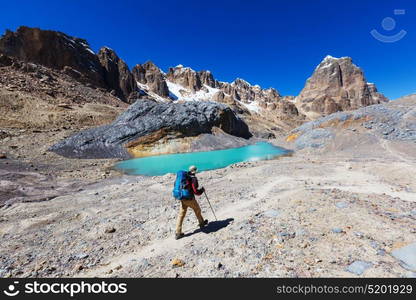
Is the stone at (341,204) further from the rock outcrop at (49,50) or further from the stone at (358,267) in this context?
the rock outcrop at (49,50)

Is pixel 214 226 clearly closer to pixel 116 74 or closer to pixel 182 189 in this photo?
pixel 182 189

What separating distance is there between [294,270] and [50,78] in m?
94.3

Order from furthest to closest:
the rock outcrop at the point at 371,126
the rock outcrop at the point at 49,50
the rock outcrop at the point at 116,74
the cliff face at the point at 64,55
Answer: the rock outcrop at the point at 116,74, the cliff face at the point at 64,55, the rock outcrop at the point at 49,50, the rock outcrop at the point at 371,126

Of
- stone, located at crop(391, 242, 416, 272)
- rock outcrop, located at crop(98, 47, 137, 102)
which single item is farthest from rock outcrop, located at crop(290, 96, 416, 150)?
rock outcrop, located at crop(98, 47, 137, 102)

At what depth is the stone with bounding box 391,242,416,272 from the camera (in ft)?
14.6

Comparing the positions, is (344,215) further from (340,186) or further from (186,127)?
(186,127)

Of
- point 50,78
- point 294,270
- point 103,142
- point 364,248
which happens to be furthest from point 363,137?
point 50,78

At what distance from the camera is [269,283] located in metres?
4.29

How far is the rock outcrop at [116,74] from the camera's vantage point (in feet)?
377

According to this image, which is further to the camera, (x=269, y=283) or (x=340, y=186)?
(x=340, y=186)

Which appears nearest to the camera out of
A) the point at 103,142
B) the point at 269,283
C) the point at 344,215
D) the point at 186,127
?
the point at 269,283

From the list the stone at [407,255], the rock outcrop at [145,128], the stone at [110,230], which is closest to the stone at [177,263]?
the stone at [110,230]

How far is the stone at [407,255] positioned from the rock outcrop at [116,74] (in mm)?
123300

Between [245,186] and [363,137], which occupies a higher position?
[363,137]
